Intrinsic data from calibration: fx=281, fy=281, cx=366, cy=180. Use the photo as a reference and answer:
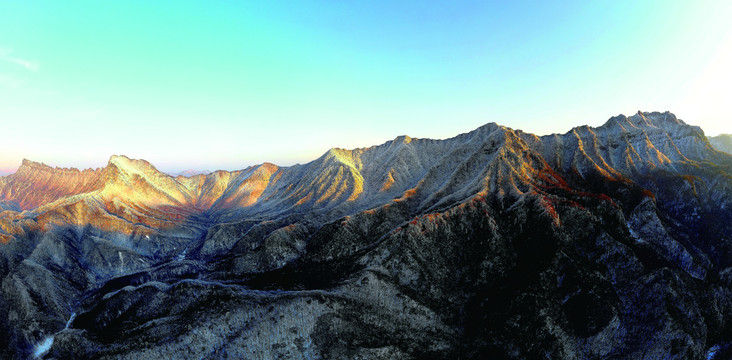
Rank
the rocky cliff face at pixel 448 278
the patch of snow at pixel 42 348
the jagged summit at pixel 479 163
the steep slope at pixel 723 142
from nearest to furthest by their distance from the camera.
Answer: the rocky cliff face at pixel 448 278
the patch of snow at pixel 42 348
the jagged summit at pixel 479 163
the steep slope at pixel 723 142

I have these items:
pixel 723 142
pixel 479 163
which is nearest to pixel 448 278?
pixel 479 163

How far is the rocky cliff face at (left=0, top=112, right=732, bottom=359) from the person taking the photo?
185 ft

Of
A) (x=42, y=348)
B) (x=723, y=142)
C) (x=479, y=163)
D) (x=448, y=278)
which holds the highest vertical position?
(x=723, y=142)

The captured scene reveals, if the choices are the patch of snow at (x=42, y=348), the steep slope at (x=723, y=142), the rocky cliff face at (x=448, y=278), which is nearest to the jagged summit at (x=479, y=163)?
the rocky cliff face at (x=448, y=278)

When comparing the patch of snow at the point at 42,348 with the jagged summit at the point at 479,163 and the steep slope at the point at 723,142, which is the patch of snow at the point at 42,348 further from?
the steep slope at the point at 723,142

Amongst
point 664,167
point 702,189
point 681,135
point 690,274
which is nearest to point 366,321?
point 690,274

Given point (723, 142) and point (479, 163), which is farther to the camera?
point (723, 142)

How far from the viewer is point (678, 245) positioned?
7350 cm

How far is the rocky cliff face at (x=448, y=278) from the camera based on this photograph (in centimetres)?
5647

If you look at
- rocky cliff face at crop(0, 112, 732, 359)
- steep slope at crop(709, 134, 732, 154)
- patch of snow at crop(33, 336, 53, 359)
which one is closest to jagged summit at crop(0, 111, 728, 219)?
rocky cliff face at crop(0, 112, 732, 359)

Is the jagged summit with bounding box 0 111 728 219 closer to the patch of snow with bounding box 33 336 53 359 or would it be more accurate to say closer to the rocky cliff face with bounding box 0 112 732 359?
the rocky cliff face with bounding box 0 112 732 359

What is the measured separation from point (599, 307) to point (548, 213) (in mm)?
22973

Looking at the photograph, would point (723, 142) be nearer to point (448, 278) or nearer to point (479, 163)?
point (479, 163)

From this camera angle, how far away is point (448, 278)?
73.2 metres
